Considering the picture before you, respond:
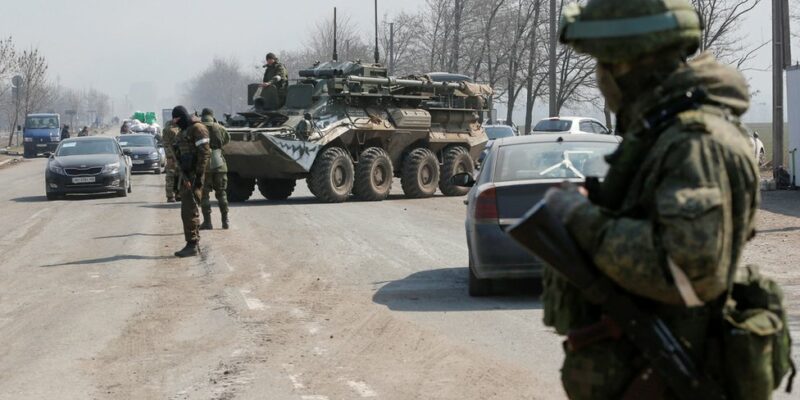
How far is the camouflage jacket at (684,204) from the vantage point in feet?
8.09

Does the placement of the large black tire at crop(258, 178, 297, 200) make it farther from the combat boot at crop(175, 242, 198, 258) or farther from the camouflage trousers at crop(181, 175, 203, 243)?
the combat boot at crop(175, 242, 198, 258)

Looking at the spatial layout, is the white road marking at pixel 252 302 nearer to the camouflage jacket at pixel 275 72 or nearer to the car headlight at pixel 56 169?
the camouflage jacket at pixel 275 72

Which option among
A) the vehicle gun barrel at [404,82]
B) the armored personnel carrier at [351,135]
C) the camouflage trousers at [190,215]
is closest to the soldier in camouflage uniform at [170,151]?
the armored personnel carrier at [351,135]

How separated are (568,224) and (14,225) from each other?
17380 millimetres

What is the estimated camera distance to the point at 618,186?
2750mm

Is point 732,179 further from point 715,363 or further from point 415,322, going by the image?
point 415,322

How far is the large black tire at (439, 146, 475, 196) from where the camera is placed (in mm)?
25438

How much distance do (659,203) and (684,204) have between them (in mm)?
69

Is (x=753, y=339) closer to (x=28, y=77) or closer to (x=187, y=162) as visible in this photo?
(x=187, y=162)

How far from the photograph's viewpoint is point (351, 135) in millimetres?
23094

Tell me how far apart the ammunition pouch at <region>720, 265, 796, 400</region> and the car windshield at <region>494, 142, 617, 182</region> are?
6.56 metres

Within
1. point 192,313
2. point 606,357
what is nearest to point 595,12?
point 606,357

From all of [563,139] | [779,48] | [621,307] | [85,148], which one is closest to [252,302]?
[563,139]

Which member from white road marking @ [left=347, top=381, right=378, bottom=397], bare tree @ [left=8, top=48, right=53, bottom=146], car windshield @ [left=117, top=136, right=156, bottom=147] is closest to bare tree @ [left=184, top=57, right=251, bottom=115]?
bare tree @ [left=8, top=48, right=53, bottom=146]
